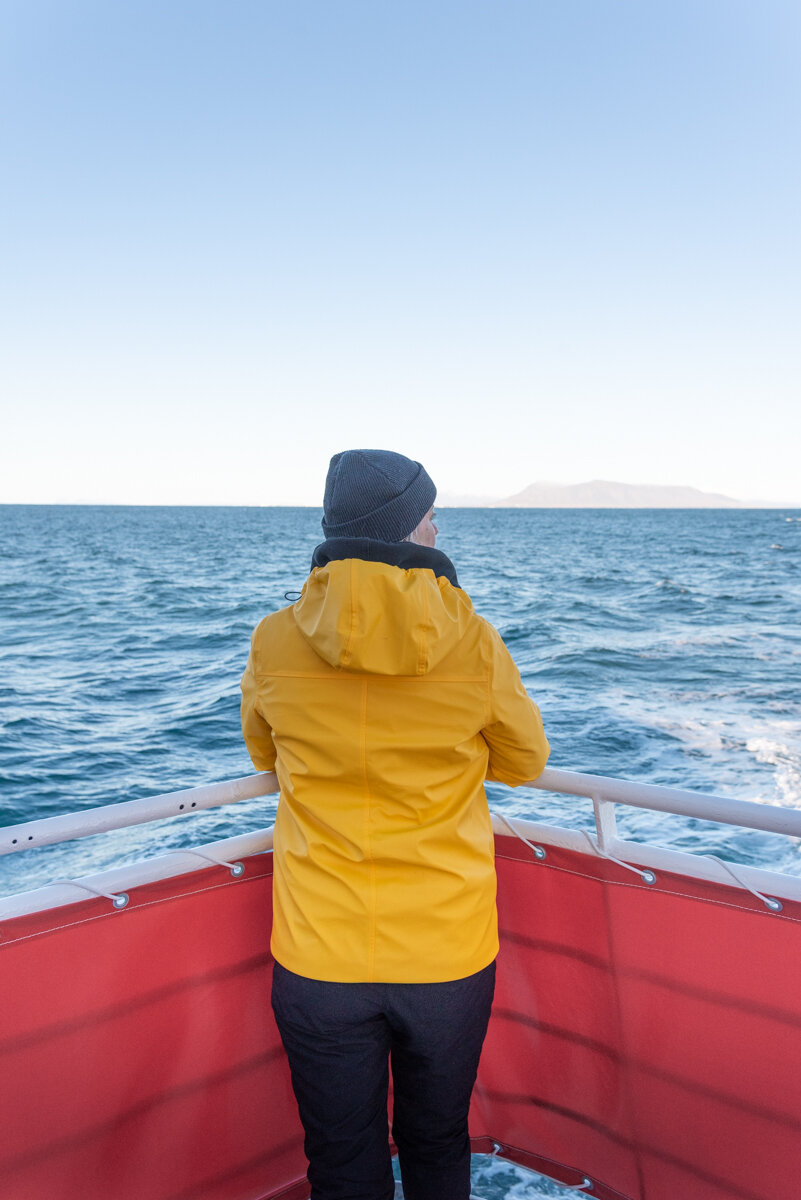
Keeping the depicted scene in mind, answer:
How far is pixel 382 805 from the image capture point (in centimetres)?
153

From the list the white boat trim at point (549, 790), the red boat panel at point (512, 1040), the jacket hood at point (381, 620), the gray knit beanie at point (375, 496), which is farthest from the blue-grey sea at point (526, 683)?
the gray knit beanie at point (375, 496)

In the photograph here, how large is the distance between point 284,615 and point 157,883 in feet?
2.43

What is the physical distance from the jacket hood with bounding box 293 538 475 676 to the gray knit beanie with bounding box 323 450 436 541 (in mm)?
116

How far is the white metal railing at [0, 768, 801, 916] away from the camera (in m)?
1.62

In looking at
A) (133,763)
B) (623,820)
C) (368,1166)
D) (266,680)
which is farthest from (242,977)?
(133,763)

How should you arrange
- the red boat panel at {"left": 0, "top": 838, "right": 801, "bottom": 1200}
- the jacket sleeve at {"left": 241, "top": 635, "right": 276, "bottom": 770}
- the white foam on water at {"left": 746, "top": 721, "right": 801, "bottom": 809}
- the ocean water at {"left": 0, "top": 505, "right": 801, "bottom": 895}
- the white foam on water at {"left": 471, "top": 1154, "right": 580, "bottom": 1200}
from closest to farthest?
the jacket sleeve at {"left": 241, "top": 635, "right": 276, "bottom": 770}
the red boat panel at {"left": 0, "top": 838, "right": 801, "bottom": 1200}
the white foam on water at {"left": 471, "top": 1154, "right": 580, "bottom": 1200}
the ocean water at {"left": 0, "top": 505, "right": 801, "bottom": 895}
the white foam on water at {"left": 746, "top": 721, "right": 801, "bottom": 809}

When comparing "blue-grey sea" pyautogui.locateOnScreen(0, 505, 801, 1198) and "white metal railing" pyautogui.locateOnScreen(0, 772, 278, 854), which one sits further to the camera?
"blue-grey sea" pyautogui.locateOnScreen(0, 505, 801, 1198)

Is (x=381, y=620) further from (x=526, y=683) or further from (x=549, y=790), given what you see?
(x=526, y=683)

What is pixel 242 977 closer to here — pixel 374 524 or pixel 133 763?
pixel 374 524

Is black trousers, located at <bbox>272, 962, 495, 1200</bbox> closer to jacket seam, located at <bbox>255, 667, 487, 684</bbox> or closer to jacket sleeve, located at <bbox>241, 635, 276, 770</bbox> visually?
jacket sleeve, located at <bbox>241, 635, 276, 770</bbox>

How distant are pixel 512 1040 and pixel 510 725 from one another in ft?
4.05

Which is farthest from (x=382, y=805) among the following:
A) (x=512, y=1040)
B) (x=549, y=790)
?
(x=512, y=1040)

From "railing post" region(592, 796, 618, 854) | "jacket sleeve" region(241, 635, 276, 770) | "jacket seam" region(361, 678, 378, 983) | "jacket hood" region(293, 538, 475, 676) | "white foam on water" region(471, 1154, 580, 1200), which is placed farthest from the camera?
"white foam on water" region(471, 1154, 580, 1200)

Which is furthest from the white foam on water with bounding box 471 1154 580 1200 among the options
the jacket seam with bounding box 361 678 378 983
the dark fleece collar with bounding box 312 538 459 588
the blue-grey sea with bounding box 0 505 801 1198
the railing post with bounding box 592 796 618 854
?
the dark fleece collar with bounding box 312 538 459 588
